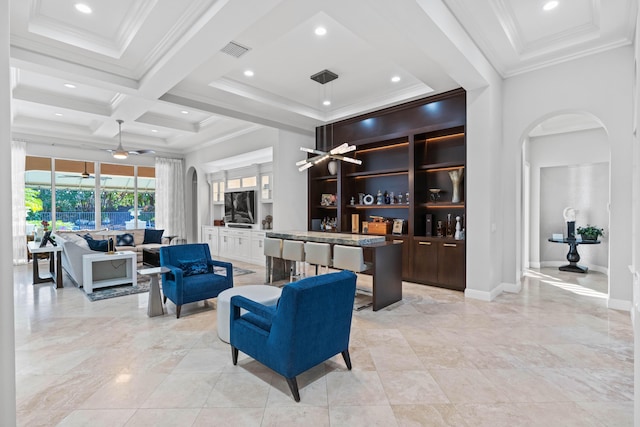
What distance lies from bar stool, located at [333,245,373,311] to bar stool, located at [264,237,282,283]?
1151 mm

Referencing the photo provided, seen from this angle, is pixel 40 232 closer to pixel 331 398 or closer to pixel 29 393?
pixel 29 393

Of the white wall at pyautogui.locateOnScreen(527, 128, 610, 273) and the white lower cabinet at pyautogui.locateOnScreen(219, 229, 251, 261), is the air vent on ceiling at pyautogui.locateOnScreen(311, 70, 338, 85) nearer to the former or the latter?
the white lower cabinet at pyautogui.locateOnScreen(219, 229, 251, 261)

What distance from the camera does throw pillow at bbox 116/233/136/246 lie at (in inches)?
296

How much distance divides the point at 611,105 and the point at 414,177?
2.53 metres

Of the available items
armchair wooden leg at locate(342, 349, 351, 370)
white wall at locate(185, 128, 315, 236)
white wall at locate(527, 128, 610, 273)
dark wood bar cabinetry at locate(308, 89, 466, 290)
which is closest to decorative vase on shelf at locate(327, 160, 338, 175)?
dark wood bar cabinetry at locate(308, 89, 466, 290)

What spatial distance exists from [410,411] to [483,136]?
12.2 ft

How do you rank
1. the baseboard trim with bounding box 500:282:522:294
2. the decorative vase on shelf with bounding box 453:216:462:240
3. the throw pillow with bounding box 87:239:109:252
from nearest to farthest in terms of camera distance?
the baseboard trim with bounding box 500:282:522:294 < the decorative vase on shelf with bounding box 453:216:462:240 < the throw pillow with bounding box 87:239:109:252

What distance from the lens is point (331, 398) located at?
7.26 feet

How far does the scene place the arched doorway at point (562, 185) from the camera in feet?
20.8

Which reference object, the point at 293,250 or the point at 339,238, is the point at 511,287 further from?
the point at 293,250

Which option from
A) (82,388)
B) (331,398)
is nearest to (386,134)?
(331,398)

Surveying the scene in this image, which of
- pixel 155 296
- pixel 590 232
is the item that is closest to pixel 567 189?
pixel 590 232

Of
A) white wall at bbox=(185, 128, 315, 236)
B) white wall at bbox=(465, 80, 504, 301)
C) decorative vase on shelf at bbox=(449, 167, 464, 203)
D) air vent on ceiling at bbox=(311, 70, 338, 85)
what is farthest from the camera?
white wall at bbox=(185, 128, 315, 236)

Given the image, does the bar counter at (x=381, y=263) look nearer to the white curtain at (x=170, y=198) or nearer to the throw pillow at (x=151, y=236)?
the throw pillow at (x=151, y=236)
